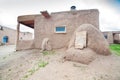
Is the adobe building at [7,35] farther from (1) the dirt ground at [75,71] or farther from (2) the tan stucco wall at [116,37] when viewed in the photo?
(2) the tan stucco wall at [116,37]

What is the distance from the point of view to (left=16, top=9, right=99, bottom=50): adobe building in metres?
9.98

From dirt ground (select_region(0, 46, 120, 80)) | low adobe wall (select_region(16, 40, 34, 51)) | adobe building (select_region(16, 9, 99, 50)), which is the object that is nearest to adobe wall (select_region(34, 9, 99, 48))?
adobe building (select_region(16, 9, 99, 50))

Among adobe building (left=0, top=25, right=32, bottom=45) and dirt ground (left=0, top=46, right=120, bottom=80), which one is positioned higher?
adobe building (left=0, top=25, right=32, bottom=45)

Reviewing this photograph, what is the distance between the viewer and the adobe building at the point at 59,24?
9984 mm

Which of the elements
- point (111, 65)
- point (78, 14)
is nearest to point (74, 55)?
point (111, 65)

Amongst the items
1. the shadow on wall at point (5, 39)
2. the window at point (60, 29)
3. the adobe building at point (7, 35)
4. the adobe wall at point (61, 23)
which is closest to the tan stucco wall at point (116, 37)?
the adobe wall at point (61, 23)

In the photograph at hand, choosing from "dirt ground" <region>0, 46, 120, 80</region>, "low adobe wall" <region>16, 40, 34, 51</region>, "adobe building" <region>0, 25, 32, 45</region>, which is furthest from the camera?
"adobe building" <region>0, 25, 32, 45</region>

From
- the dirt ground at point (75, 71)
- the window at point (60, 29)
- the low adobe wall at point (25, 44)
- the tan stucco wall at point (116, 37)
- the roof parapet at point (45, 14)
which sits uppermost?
the roof parapet at point (45, 14)

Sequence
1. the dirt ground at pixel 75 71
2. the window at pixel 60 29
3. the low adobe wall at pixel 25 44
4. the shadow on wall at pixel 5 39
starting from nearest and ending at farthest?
the dirt ground at pixel 75 71 < the window at pixel 60 29 < the low adobe wall at pixel 25 44 < the shadow on wall at pixel 5 39

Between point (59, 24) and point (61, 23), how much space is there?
21 centimetres

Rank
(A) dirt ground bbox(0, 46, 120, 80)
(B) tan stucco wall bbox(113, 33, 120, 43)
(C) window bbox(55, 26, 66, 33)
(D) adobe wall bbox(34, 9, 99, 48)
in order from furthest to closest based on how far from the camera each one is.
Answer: (B) tan stucco wall bbox(113, 33, 120, 43), (C) window bbox(55, 26, 66, 33), (D) adobe wall bbox(34, 9, 99, 48), (A) dirt ground bbox(0, 46, 120, 80)

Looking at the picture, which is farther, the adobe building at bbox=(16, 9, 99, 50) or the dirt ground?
the adobe building at bbox=(16, 9, 99, 50)

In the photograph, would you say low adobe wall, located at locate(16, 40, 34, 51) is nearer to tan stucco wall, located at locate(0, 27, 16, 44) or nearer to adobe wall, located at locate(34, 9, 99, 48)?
adobe wall, located at locate(34, 9, 99, 48)

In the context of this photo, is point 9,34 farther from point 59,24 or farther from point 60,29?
point 60,29
